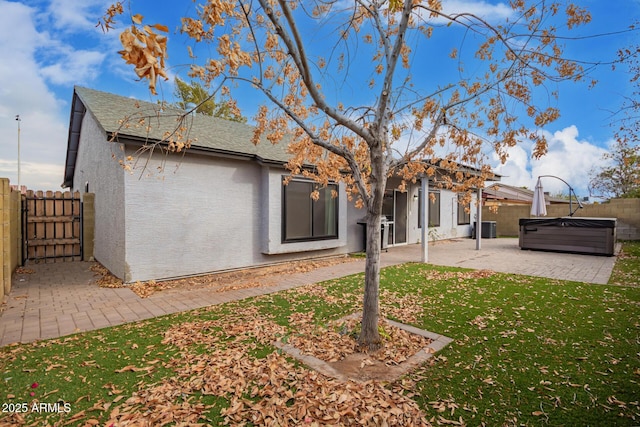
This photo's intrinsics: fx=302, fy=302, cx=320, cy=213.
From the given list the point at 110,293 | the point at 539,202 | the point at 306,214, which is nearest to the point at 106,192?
the point at 110,293

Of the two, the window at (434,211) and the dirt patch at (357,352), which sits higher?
the window at (434,211)

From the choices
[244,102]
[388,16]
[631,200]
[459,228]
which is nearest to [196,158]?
[244,102]

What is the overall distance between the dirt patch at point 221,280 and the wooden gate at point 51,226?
65.0 inches

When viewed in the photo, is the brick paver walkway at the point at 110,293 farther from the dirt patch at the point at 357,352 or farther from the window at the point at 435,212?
the window at the point at 435,212

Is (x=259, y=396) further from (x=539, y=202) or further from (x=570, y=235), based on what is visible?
(x=539, y=202)

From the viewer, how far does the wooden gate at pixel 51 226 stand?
28.7 feet

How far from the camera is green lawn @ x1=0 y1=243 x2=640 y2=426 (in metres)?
2.42

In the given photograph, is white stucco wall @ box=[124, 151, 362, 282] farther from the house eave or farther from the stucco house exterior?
the house eave

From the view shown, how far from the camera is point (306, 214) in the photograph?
362 inches

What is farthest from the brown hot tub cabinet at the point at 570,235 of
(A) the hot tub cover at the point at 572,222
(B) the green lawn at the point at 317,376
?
(B) the green lawn at the point at 317,376

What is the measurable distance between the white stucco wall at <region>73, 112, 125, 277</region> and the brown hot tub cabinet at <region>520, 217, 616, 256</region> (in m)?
13.4

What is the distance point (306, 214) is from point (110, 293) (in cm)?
518

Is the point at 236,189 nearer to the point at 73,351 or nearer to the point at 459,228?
the point at 73,351

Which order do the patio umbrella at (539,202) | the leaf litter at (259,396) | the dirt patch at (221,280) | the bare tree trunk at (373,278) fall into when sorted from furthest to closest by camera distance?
the patio umbrella at (539,202)
the dirt patch at (221,280)
the bare tree trunk at (373,278)
the leaf litter at (259,396)
